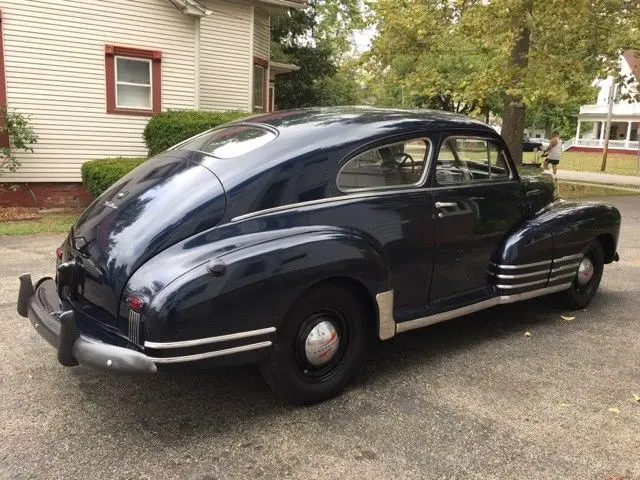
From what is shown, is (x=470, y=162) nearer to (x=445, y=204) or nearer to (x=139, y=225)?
(x=445, y=204)

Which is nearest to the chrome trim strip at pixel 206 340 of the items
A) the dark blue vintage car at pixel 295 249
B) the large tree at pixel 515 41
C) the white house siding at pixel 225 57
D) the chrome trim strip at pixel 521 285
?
the dark blue vintage car at pixel 295 249

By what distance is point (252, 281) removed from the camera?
3.06 m

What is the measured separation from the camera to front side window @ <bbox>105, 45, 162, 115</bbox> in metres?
11.7

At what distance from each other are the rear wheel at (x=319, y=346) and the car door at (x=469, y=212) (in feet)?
2.49

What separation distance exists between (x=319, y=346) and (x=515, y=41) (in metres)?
10.3

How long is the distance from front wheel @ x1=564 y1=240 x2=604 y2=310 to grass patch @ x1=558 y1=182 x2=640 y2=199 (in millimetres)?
10117

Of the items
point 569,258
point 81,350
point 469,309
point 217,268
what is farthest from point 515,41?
point 81,350

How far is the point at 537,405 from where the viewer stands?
3.55 metres

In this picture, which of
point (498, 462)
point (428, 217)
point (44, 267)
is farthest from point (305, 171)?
point (44, 267)

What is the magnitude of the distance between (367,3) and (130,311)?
1318 cm

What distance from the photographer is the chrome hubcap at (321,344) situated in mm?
3412

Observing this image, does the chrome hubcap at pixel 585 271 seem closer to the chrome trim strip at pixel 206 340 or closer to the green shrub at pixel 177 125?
the chrome trim strip at pixel 206 340

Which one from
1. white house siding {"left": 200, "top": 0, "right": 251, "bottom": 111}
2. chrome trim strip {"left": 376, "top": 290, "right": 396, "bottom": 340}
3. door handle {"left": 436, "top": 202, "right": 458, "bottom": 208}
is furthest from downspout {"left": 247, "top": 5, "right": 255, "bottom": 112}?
chrome trim strip {"left": 376, "top": 290, "right": 396, "bottom": 340}

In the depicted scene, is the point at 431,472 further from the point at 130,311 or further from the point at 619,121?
the point at 619,121
